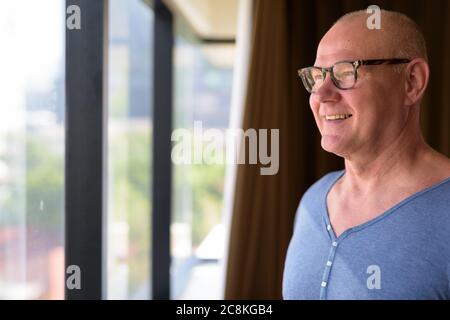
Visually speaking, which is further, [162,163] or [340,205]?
[162,163]

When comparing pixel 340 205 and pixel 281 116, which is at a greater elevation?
pixel 281 116

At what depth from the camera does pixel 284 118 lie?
1652 millimetres

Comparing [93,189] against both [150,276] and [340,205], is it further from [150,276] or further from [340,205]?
[150,276]

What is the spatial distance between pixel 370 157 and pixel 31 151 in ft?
2.96

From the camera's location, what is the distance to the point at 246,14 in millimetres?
1610

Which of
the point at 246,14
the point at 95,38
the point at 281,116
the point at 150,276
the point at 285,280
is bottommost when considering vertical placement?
the point at 150,276

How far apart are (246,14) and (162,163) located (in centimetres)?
80

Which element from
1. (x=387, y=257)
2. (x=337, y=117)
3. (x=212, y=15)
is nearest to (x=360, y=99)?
(x=337, y=117)

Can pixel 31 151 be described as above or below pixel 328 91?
below

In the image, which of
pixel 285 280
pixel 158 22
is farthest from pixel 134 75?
pixel 285 280

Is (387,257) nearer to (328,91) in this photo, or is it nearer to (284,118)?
(328,91)

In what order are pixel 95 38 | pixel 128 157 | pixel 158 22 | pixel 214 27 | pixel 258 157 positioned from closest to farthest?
pixel 95 38 < pixel 258 157 < pixel 158 22 < pixel 128 157 < pixel 214 27

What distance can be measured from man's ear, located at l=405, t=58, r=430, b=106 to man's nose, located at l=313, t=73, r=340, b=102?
10cm
